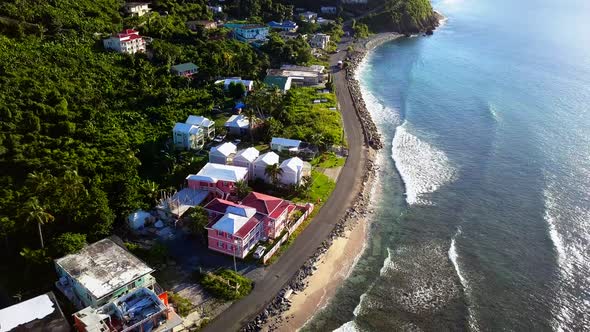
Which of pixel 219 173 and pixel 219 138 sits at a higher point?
pixel 219 173

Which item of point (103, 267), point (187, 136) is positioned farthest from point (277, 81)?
point (103, 267)

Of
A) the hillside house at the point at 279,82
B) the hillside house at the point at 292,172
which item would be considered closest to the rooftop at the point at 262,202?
the hillside house at the point at 292,172

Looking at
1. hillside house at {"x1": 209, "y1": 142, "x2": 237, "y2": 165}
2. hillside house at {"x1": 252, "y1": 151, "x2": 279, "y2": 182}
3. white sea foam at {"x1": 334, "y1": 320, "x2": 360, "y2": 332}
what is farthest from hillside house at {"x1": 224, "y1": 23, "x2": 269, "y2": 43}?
white sea foam at {"x1": 334, "y1": 320, "x2": 360, "y2": 332}

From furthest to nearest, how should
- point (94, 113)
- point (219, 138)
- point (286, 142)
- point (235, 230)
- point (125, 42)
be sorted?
point (125, 42)
point (219, 138)
point (94, 113)
point (286, 142)
point (235, 230)

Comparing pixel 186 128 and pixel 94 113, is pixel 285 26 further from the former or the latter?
pixel 94 113

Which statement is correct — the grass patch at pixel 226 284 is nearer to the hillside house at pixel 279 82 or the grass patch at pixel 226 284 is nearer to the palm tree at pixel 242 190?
the palm tree at pixel 242 190

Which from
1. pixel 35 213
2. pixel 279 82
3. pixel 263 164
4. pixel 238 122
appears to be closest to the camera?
pixel 35 213

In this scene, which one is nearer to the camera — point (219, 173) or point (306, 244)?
point (306, 244)

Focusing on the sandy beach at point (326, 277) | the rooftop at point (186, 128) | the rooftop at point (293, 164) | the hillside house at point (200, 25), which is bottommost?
the sandy beach at point (326, 277)
